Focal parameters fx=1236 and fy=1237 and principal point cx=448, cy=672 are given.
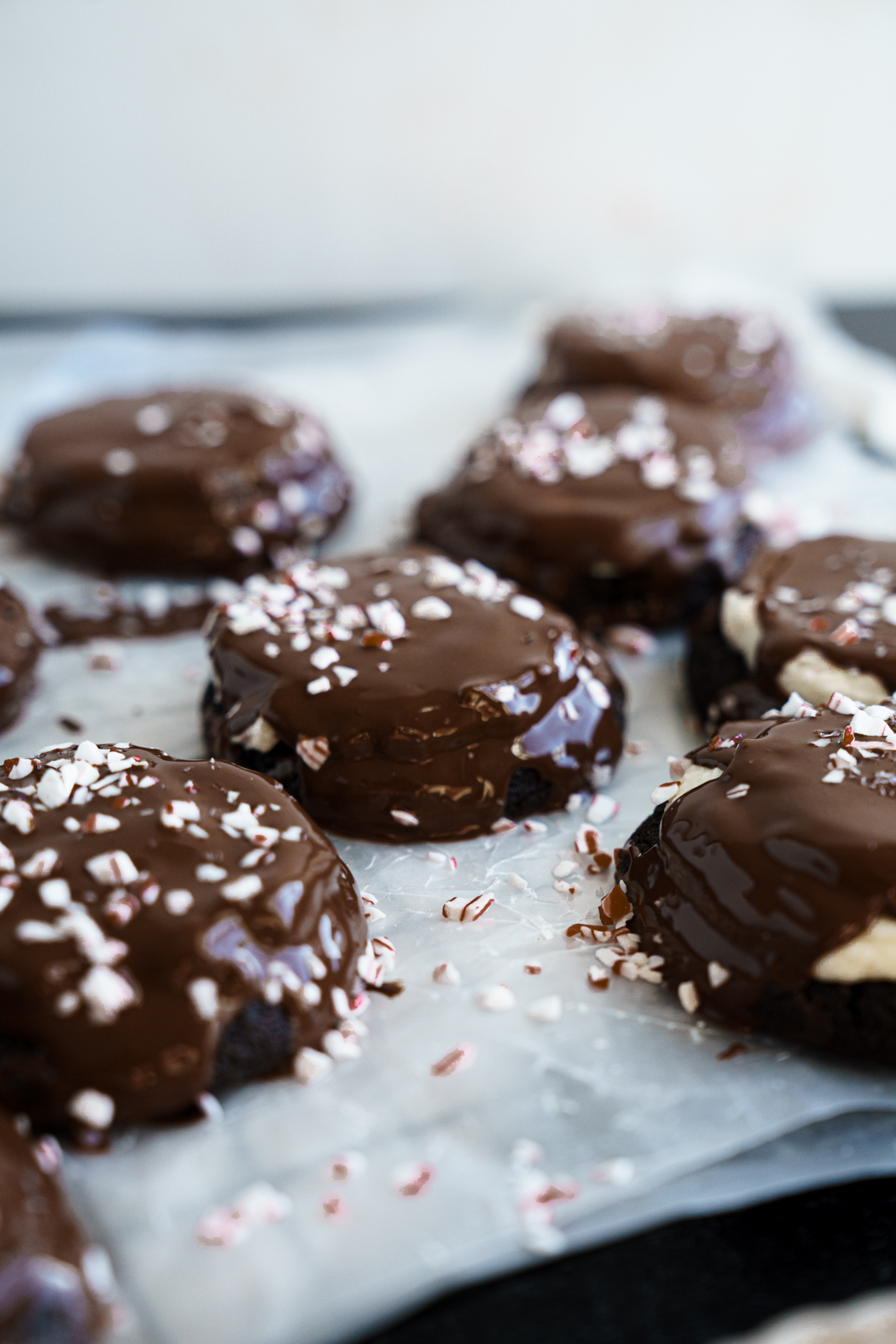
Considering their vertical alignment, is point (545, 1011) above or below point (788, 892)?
below

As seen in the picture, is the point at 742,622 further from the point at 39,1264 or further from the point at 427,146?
the point at 427,146

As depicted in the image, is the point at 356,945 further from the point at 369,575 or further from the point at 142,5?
the point at 142,5

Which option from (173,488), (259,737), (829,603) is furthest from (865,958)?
(173,488)

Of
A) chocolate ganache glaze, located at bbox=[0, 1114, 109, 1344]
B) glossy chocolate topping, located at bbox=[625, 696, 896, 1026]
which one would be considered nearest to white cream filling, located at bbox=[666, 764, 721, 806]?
glossy chocolate topping, located at bbox=[625, 696, 896, 1026]

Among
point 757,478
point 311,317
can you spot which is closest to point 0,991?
point 757,478

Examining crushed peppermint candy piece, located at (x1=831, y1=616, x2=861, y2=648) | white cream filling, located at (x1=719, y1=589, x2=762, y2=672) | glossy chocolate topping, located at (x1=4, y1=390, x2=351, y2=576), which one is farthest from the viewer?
glossy chocolate topping, located at (x1=4, y1=390, x2=351, y2=576)

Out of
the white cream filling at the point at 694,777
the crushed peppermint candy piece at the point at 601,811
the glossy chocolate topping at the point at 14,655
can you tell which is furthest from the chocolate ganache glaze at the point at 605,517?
the glossy chocolate topping at the point at 14,655

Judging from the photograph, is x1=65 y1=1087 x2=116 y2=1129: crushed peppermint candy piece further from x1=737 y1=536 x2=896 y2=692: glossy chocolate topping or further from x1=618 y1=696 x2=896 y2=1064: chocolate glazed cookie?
x1=737 y1=536 x2=896 y2=692: glossy chocolate topping
